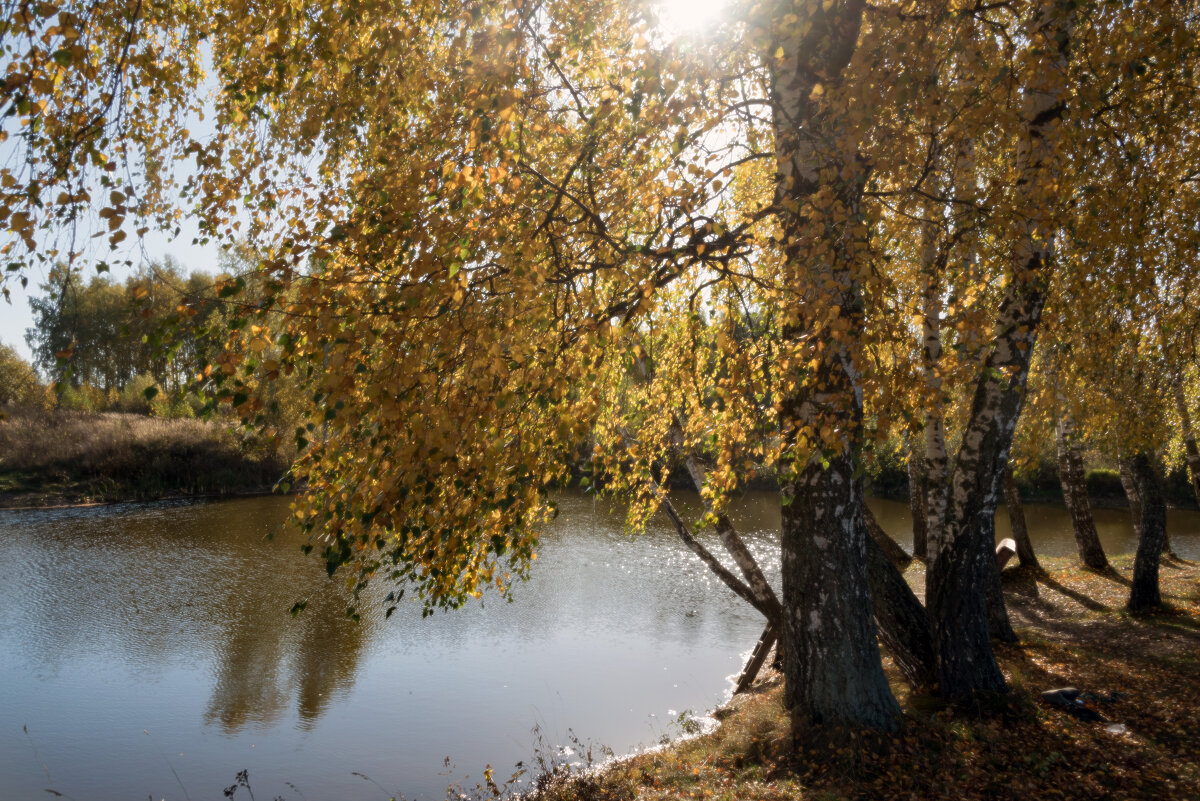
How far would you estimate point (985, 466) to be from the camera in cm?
582

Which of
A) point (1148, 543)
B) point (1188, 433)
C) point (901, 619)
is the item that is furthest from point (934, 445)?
point (1188, 433)

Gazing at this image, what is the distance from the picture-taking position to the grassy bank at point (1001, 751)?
473cm

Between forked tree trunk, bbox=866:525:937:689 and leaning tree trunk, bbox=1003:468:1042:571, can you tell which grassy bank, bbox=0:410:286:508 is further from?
forked tree trunk, bbox=866:525:937:689

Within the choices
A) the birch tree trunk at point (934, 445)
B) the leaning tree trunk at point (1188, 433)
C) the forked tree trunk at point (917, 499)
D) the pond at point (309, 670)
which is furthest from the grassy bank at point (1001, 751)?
the forked tree trunk at point (917, 499)

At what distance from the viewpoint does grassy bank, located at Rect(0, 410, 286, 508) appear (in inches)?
1073

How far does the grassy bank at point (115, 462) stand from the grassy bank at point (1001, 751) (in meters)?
24.5

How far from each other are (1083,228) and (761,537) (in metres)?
18.5

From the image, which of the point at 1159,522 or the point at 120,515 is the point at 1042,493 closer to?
the point at 1159,522

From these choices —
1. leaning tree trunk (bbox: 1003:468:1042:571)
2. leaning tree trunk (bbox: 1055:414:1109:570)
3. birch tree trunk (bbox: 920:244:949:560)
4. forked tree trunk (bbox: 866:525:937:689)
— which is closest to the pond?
forked tree trunk (bbox: 866:525:937:689)

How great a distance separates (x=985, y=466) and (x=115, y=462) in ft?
107

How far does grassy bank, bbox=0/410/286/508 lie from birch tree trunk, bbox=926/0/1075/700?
2571cm

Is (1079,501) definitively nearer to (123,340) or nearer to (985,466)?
(985,466)

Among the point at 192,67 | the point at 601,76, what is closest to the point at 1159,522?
the point at 601,76

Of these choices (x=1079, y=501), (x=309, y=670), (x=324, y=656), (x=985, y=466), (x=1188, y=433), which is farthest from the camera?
(x=1079, y=501)
